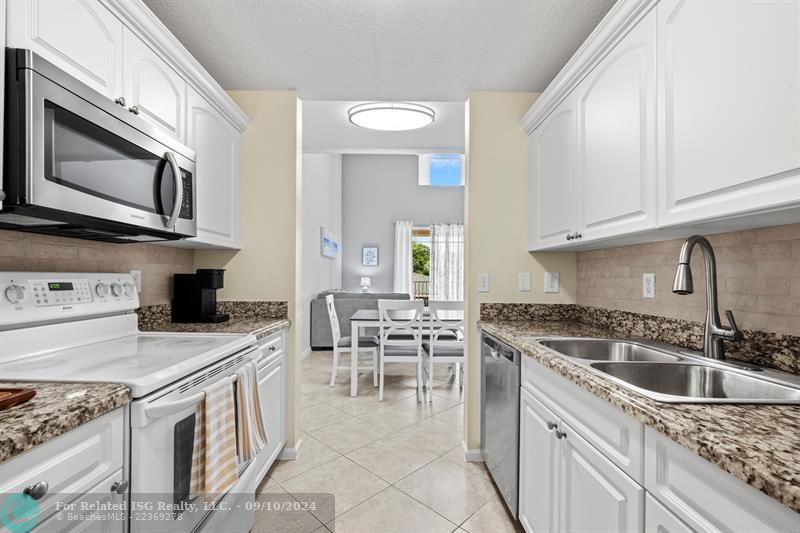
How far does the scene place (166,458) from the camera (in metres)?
1.10

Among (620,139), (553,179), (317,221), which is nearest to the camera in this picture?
(620,139)

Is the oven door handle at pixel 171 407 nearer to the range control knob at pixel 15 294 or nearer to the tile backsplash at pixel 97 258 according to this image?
the range control knob at pixel 15 294

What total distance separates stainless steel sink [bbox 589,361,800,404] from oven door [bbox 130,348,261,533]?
3.97 ft

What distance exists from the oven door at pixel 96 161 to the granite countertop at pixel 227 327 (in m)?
0.51

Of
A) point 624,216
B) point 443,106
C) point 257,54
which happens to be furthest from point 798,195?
point 443,106

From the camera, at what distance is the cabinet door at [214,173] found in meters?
1.98

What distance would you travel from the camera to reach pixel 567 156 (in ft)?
6.28

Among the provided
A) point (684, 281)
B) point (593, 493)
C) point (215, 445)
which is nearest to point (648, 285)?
point (684, 281)

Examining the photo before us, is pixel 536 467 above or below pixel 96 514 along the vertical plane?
below

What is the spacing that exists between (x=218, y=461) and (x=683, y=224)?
1.60m

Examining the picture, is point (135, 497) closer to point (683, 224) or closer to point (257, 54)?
point (683, 224)

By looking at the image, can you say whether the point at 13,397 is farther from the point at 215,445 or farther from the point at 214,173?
the point at 214,173

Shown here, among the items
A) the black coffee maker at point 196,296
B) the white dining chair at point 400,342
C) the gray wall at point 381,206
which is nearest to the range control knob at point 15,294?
the black coffee maker at point 196,296

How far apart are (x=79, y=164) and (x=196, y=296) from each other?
3.73 ft
